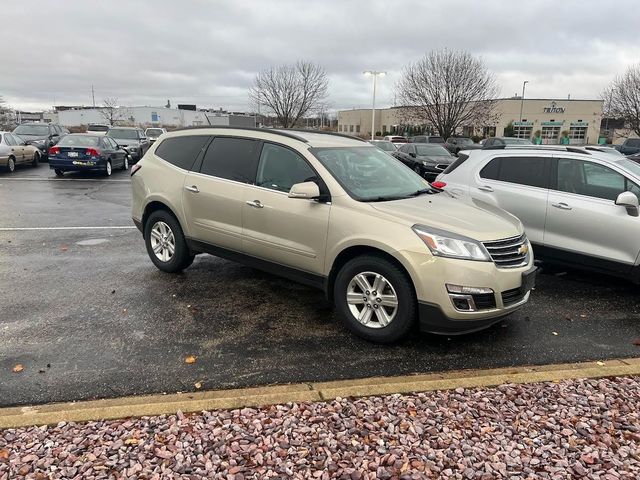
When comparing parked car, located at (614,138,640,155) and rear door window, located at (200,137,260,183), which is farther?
parked car, located at (614,138,640,155)

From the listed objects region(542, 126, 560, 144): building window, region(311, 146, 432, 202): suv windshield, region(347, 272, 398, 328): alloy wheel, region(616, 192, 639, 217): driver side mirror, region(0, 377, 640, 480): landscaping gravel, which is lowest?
region(0, 377, 640, 480): landscaping gravel

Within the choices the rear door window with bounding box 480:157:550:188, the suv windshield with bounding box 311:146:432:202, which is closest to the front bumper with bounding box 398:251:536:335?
the suv windshield with bounding box 311:146:432:202

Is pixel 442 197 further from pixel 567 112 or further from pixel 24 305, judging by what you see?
pixel 567 112

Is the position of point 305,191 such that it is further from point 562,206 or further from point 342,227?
point 562,206

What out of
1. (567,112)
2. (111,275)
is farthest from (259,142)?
(567,112)

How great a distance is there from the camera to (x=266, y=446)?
2.67m

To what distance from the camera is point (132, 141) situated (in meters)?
23.3

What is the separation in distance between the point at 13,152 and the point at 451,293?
18957mm

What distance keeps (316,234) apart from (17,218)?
7.83 meters

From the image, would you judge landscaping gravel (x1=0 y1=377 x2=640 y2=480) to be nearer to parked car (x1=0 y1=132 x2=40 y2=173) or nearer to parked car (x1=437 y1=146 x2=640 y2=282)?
parked car (x1=437 y1=146 x2=640 y2=282)

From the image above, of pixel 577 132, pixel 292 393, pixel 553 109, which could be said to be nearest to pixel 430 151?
pixel 292 393

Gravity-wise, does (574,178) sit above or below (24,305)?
above

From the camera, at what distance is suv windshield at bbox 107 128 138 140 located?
23.8 metres

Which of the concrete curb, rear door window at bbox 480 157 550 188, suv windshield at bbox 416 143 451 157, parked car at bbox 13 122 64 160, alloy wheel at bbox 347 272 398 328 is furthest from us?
parked car at bbox 13 122 64 160
